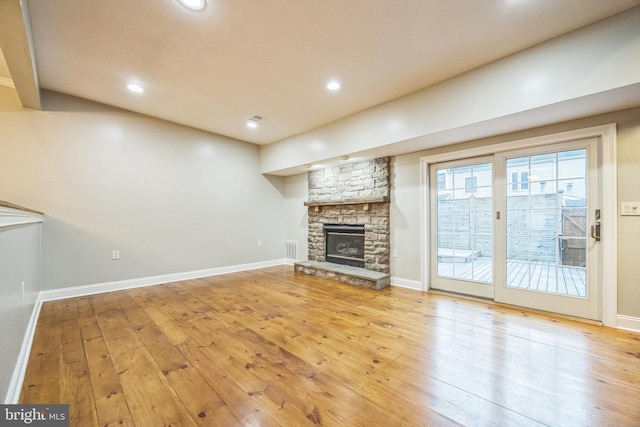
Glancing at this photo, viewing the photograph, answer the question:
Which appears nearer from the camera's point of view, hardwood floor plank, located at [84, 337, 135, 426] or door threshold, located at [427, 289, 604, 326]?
hardwood floor plank, located at [84, 337, 135, 426]

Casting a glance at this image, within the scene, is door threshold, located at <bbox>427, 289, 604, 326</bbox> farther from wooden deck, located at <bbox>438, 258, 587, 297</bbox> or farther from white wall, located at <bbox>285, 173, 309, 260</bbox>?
white wall, located at <bbox>285, 173, 309, 260</bbox>

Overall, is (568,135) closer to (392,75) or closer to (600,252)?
(600,252)

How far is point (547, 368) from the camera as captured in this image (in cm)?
181

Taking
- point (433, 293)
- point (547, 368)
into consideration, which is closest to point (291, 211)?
point (433, 293)

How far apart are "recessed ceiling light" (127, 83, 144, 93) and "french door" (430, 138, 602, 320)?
13.0 feet

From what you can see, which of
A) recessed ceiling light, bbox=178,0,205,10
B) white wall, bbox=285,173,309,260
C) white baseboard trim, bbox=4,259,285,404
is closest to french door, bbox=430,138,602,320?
white wall, bbox=285,173,309,260

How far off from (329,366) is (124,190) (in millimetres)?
3826

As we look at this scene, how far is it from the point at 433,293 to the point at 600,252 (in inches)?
68.9

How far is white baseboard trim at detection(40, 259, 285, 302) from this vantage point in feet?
10.8

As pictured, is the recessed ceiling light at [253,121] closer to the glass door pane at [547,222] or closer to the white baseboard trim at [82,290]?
the white baseboard trim at [82,290]

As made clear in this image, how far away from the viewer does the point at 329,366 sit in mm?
1842

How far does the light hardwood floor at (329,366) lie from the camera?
1408 mm

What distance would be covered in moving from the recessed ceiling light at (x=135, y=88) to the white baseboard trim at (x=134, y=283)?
8.68 feet

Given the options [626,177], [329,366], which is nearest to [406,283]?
[329,366]
